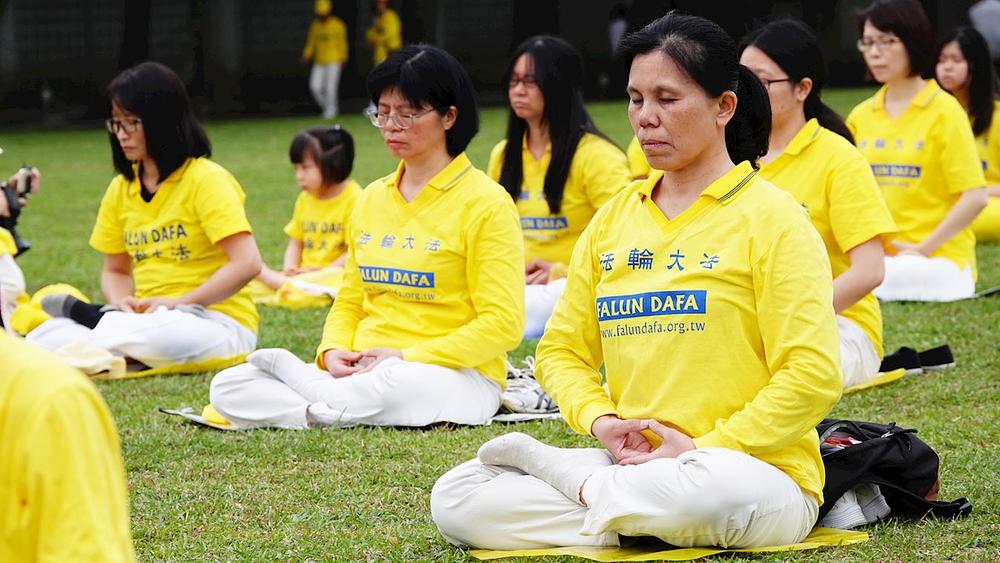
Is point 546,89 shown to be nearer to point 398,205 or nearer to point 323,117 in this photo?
point 398,205

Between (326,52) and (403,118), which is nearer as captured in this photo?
(403,118)

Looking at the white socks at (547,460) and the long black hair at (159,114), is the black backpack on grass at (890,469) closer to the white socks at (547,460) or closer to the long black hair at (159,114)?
the white socks at (547,460)

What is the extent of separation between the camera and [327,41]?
21.3m

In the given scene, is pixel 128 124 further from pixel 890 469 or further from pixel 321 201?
pixel 890 469

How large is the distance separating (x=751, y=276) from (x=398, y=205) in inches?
83.3

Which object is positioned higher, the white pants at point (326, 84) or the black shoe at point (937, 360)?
the black shoe at point (937, 360)

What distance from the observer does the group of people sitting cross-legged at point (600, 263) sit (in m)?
3.48

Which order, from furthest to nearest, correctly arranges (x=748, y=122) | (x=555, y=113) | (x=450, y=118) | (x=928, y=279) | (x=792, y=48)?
(x=928, y=279), (x=555, y=113), (x=792, y=48), (x=450, y=118), (x=748, y=122)

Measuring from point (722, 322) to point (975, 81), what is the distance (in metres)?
6.05

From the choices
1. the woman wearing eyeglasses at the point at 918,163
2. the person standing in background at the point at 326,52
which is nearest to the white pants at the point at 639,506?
the woman wearing eyeglasses at the point at 918,163

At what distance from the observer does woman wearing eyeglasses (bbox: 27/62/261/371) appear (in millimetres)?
6211

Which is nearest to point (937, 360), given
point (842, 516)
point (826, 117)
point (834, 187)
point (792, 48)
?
point (834, 187)

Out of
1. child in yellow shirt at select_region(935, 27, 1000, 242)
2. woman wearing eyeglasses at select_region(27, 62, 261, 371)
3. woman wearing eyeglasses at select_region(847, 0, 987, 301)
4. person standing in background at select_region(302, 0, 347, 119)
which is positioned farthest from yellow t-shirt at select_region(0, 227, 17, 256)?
person standing in background at select_region(302, 0, 347, 119)

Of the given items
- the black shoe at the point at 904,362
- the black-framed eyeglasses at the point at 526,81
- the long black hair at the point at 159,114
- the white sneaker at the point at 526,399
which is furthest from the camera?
the black-framed eyeglasses at the point at 526,81
